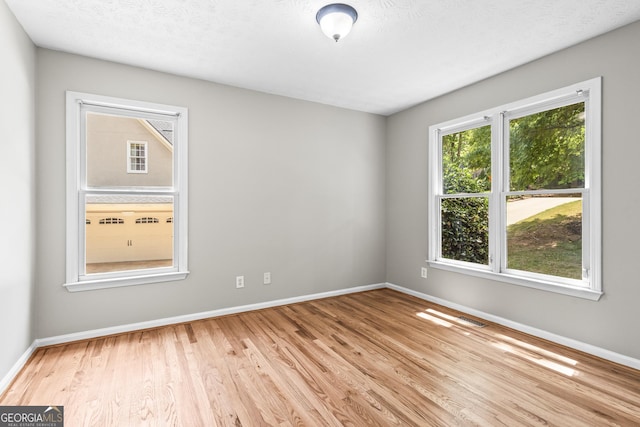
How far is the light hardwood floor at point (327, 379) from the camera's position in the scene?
180cm

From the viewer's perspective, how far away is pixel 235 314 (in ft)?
11.4

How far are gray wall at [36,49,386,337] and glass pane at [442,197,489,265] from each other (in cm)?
103

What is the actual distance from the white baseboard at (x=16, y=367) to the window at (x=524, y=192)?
3969 mm

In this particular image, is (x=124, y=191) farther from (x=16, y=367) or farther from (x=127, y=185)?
(x=16, y=367)

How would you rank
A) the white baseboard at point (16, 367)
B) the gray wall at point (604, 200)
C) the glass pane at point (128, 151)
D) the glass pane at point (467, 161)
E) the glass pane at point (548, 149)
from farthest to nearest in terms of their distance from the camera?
the glass pane at point (467, 161)
the glass pane at point (128, 151)
the glass pane at point (548, 149)
the gray wall at point (604, 200)
the white baseboard at point (16, 367)

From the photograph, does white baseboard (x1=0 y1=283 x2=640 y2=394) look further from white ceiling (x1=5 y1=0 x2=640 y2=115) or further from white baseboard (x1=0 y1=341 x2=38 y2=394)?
white ceiling (x1=5 y1=0 x2=640 y2=115)

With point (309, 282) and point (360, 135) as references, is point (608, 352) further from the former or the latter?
point (360, 135)

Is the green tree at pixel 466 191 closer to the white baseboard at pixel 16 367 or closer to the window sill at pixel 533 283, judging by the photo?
the window sill at pixel 533 283

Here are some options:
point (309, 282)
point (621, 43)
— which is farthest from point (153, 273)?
point (621, 43)

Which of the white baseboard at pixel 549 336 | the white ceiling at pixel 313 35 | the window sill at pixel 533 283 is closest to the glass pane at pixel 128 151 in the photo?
the white ceiling at pixel 313 35

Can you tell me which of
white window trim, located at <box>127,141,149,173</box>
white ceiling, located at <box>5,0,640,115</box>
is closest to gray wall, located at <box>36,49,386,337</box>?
white ceiling, located at <box>5,0,640,115</box>

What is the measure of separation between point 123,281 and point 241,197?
4.61 feet

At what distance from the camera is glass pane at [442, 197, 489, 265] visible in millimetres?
3473

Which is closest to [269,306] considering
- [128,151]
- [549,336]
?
[128,151]
